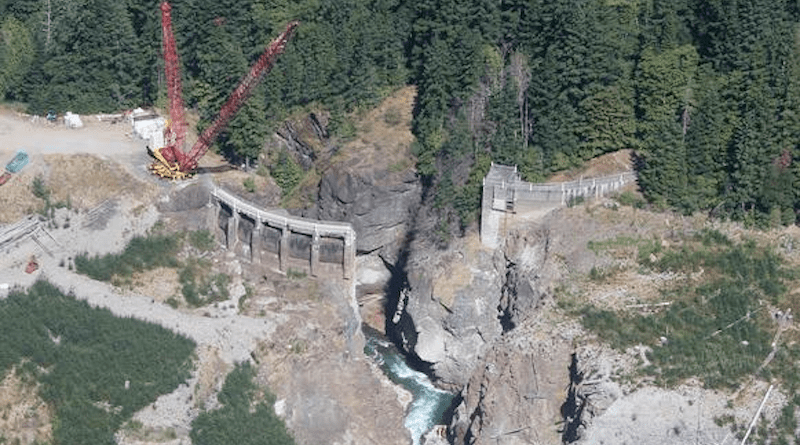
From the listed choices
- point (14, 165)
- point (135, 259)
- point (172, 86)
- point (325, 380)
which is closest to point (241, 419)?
point (325, 380)

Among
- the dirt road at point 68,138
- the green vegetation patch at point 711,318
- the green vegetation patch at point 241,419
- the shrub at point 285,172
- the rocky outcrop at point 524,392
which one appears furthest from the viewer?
the shrub at point 285,172

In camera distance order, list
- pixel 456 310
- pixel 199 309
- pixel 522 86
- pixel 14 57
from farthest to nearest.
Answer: pixel 14 57 < pixel 522 86 < pixel 456 310 < pixel 199 309

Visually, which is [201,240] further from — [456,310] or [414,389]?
[456,310]

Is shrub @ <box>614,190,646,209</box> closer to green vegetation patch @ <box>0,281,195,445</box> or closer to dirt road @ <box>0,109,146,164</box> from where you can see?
green vegetation patch @ <box>0,281,195,445</box>

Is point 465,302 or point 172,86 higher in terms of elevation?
point 172,86

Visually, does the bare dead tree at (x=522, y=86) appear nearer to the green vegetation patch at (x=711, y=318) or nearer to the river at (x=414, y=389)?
the green vegetation patch at (x=711, y=318)

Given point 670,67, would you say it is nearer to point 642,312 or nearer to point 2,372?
point 642,312

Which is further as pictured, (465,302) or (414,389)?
(414,389)

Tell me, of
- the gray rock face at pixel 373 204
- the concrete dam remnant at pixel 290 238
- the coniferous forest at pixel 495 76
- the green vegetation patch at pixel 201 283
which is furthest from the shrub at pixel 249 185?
the green vegetation patch at pixel 201 283
